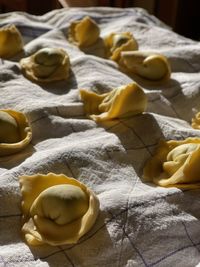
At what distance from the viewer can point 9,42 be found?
1065 millimetres

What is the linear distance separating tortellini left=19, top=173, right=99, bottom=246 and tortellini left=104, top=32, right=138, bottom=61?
52cm

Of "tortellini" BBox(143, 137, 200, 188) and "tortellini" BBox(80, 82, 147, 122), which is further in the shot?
"tortellini" BBox(80, 82, 147, 122)

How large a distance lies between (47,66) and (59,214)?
17.7 inches

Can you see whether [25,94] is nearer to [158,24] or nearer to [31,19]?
[31,19]

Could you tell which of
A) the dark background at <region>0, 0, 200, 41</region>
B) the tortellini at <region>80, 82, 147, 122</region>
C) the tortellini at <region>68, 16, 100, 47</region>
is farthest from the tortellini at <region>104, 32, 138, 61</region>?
the dark background at <region>0, 0, 200, 41</region>

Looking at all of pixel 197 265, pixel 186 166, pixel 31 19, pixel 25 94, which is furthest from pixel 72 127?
pixel 31 19

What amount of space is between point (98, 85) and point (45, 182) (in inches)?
13.9

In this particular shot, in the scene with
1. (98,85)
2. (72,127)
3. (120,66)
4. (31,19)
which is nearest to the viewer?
(72,127)

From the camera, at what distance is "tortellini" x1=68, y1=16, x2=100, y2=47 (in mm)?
1163

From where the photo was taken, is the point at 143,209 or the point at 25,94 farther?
the point at 25,94

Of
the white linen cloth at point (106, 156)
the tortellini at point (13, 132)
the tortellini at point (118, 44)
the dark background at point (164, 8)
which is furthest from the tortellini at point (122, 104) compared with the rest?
the dark background at point (164, 8)

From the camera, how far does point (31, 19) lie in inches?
50.4

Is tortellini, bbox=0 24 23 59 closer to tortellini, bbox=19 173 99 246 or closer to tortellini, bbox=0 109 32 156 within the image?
tortellini, bbox=0 109 32 156

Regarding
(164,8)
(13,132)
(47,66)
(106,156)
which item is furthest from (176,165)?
(164,8)
